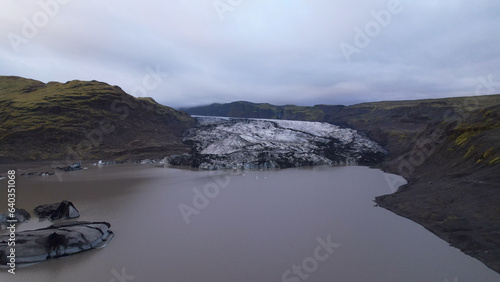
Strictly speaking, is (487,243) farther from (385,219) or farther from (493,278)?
(385,219)

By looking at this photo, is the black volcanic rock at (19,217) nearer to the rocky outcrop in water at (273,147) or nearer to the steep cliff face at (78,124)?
the rocky outcrop in water at (273,147)

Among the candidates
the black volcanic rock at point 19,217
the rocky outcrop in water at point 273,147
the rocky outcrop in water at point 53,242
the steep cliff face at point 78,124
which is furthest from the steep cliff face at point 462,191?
the steep cliff face at point 78,124

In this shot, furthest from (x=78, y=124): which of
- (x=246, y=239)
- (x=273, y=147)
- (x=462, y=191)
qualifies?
(x=462, y=191)

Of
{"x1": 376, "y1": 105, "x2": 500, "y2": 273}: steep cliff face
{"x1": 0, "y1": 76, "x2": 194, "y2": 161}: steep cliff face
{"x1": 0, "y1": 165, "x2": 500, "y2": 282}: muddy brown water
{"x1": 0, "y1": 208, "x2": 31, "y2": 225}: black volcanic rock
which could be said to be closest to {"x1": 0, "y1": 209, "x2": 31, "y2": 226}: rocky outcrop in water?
{"x1": 0, "y1": 208, "x2": 31, "y2": 225}: black volcanic rock

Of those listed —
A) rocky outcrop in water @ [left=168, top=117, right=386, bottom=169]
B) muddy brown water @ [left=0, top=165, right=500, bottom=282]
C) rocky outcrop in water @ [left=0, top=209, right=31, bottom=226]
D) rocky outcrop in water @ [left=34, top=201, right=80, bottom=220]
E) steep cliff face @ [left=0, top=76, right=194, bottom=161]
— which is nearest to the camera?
muddy brown water @ [left=0, top=165, right=500, bottom=282]

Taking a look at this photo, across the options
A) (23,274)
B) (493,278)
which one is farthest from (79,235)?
(493,278)

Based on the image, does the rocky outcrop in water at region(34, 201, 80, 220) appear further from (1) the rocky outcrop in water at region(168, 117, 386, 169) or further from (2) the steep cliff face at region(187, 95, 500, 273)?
(1) the rocky outcrop in water at region(168, 117, 386, 169)

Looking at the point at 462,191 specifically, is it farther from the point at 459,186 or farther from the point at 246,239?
the point at 246,239
